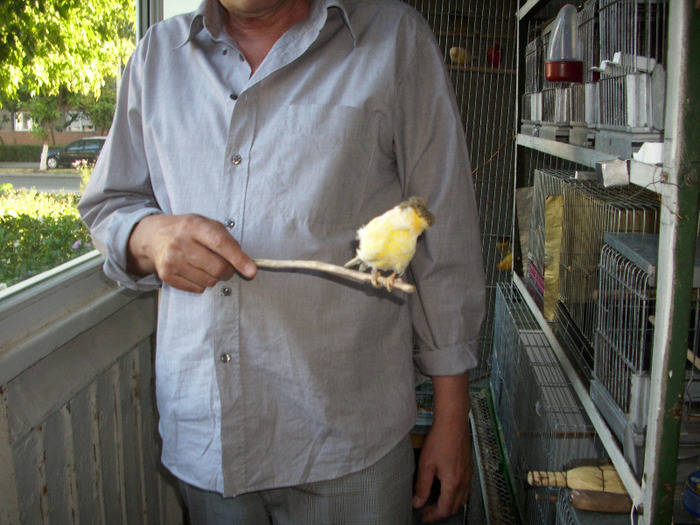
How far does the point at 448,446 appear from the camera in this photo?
1.04 metres

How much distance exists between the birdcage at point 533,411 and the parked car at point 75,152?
1.22 metres

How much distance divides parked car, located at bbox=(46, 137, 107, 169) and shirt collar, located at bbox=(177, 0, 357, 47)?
1.64ft

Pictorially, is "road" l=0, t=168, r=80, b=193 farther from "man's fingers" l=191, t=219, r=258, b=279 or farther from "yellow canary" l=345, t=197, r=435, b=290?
"yellow canary" l=345, t=197, r=435, b=290

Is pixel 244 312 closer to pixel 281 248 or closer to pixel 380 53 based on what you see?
pixel 281 248

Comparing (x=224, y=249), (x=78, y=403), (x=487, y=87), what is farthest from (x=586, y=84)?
(x=487, y=87)

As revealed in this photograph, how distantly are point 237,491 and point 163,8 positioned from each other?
1.43 meters

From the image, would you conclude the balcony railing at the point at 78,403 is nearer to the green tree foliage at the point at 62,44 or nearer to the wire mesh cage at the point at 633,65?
the green tree foliage at the point at 62,44

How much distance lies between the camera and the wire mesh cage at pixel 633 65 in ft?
3.09

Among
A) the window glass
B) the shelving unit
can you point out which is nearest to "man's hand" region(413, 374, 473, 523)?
the shelving unit

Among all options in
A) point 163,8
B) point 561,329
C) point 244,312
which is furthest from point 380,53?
point 163,8

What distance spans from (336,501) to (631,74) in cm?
84

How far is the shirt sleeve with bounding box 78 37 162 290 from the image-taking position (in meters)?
1.04

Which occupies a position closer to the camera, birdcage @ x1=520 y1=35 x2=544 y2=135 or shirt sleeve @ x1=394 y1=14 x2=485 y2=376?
shirt sleeve @ x1=394 y1=14 x2=485 y2=376

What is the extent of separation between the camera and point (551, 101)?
5.74 feet
